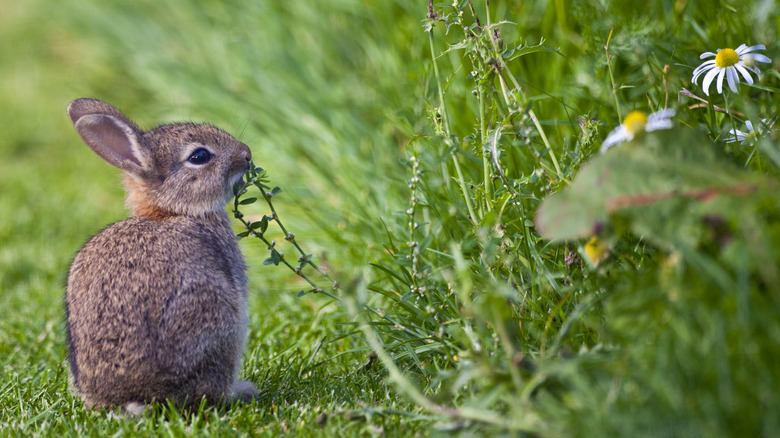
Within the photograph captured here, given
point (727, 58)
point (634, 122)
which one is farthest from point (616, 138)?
point (727, 58)

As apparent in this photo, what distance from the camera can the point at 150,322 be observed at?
2.99 meters

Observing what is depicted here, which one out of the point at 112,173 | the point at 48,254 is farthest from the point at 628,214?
the point at 112,173

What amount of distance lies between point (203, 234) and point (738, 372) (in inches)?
89.7

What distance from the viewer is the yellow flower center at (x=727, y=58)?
316 centimetres

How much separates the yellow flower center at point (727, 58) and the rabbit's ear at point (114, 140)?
8.55 feet

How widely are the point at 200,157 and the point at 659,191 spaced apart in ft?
7.62

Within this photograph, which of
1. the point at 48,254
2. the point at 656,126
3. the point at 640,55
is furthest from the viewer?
the point at 48,254

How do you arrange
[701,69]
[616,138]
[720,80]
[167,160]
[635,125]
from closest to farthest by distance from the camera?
[635,125] < [616,138] < [720,80] < [701,69] < [167,160]

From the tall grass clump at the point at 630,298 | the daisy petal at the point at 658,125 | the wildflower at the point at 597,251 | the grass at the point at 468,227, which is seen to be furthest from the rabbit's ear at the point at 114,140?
the daisy petal at the point at 658,125

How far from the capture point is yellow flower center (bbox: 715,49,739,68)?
3.16 metres

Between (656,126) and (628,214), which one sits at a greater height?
(656,126)

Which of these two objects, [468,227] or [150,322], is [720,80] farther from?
[150,322]

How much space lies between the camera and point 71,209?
263 inches

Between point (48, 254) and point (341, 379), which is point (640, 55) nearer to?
point (341, 379)
